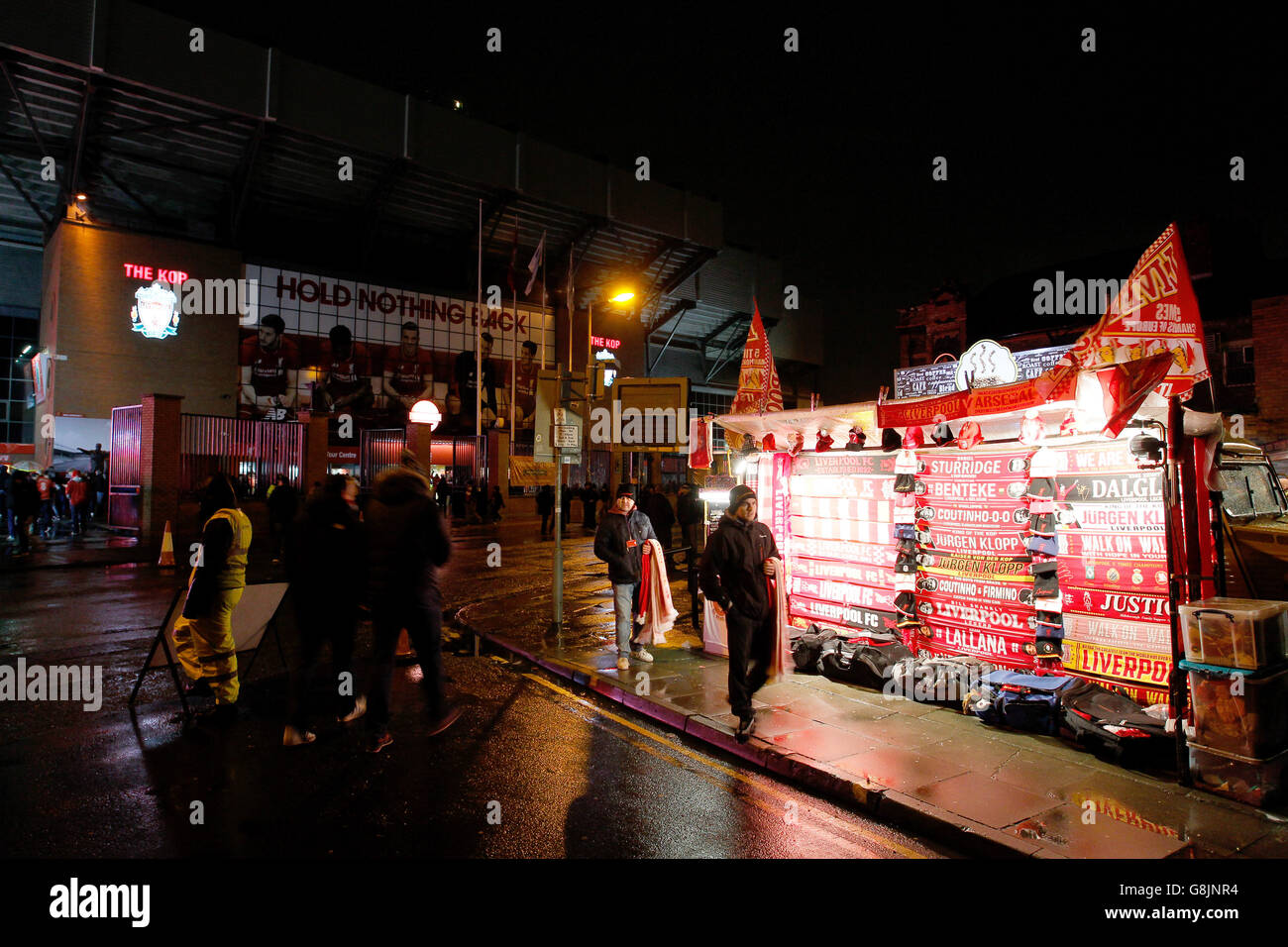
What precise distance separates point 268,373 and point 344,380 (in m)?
3.15

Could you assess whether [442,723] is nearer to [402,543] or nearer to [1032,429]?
[402,543]

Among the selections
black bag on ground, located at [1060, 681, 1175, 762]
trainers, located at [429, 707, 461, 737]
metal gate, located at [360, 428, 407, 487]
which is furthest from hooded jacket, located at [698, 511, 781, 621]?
metal gate, located at [360, 428, 407, 487]

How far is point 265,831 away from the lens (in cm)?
393

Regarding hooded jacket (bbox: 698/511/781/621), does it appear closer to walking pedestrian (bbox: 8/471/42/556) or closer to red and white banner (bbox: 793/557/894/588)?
red and white banner (bbox: 793/557/894/588)

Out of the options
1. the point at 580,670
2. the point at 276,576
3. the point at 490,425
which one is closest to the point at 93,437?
the point at 490,425

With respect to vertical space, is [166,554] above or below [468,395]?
below

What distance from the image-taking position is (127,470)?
68.0 ft

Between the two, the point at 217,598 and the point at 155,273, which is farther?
the point at 155,273

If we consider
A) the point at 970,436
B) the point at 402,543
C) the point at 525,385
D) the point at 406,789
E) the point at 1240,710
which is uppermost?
the point at 525,385

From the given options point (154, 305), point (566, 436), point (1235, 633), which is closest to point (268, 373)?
point (154, 305)

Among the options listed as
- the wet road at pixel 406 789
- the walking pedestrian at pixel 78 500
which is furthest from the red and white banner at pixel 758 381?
the walking pedestrian at pixel 78 500

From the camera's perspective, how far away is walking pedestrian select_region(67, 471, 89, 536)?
21.5 meters

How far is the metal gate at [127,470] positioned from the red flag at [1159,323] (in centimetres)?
2268

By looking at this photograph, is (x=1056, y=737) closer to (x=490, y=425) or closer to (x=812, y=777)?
(x=812, y=777)
